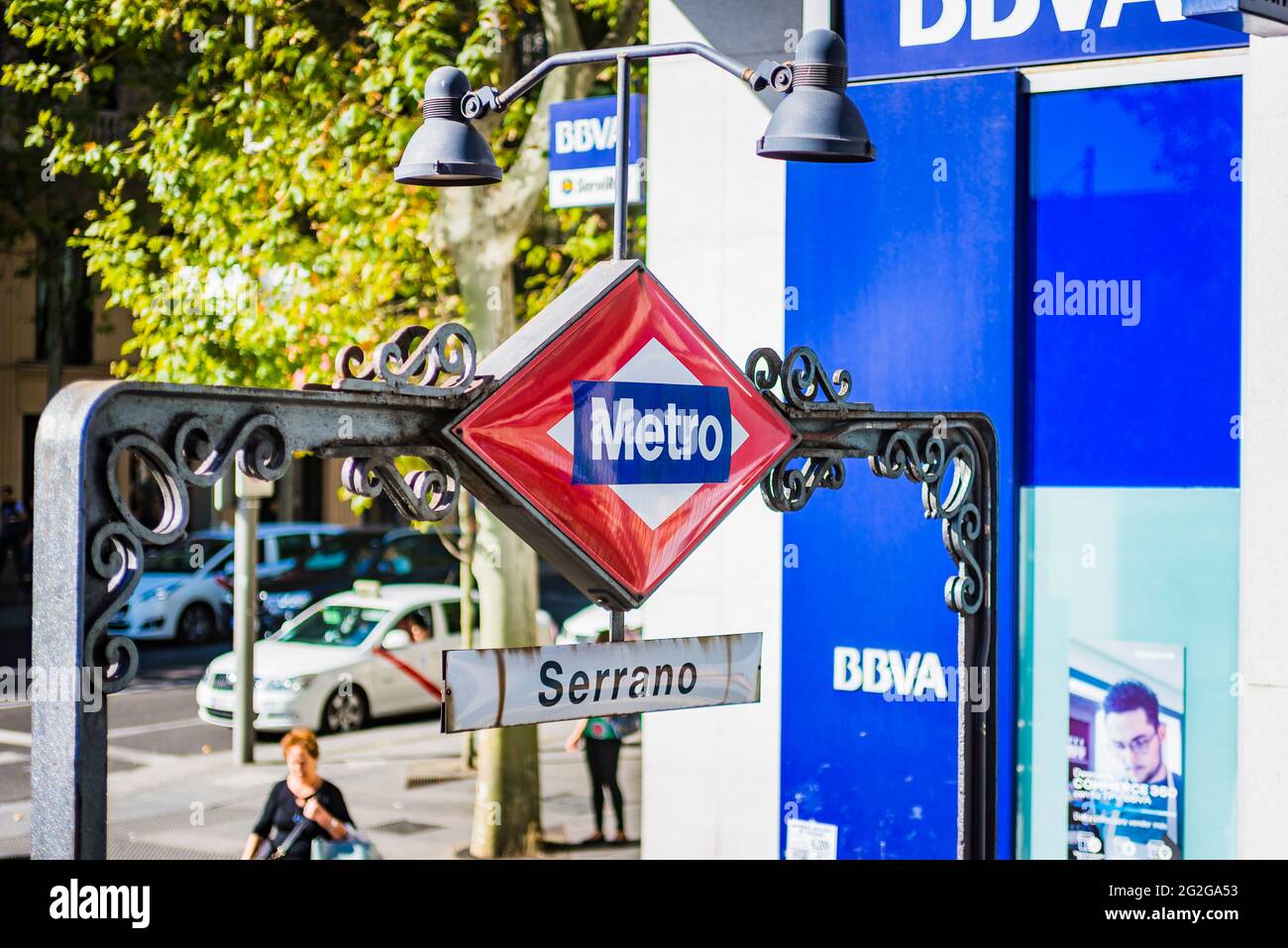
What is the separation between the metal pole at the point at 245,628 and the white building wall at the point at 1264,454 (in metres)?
9.90

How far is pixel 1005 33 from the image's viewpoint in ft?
26.1

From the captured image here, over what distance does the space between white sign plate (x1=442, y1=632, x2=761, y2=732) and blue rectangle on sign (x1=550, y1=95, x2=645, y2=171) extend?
18.0ft

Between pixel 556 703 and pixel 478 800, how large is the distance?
7988 millimetres

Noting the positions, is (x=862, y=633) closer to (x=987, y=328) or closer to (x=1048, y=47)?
(x=987, y=328)

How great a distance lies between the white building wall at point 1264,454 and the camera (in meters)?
6.43

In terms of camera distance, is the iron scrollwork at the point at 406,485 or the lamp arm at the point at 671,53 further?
the lamp arm at the point at 671,53

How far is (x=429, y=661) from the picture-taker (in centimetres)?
1783

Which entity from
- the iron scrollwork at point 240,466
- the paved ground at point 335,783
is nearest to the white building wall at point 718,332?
the paved ground at point 335,783

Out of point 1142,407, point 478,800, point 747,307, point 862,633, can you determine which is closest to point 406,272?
point 478,800

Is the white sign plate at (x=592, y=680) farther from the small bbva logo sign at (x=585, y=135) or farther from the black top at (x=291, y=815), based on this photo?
the small bbva logo sign at (x=585, y=135)

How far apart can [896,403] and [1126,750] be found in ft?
6.65
